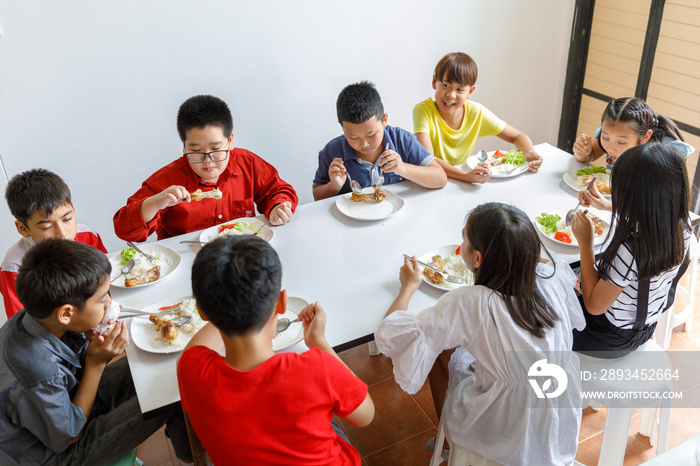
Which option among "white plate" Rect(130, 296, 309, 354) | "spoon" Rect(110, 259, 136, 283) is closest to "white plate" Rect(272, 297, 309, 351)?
"white plate" Rect(130, 296, 309, 354)

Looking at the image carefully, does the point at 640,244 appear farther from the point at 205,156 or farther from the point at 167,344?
the point at 205,156

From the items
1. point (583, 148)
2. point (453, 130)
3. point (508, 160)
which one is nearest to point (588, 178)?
point (583, 148)

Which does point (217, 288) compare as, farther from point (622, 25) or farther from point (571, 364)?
point (622, 25)

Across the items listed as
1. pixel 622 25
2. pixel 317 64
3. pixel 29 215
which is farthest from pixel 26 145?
pixel 622 25

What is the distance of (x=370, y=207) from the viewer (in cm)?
222

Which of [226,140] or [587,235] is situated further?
[226,140]

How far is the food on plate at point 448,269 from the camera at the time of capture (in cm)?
173

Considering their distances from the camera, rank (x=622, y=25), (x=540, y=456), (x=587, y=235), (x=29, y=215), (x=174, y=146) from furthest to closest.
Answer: (x=622, y=25)
(x=174, y=146)
(x=29, y=215)
(x=587, y=235)
(x=540, y=456)

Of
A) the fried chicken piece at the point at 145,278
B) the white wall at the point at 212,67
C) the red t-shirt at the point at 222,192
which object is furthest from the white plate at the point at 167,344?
the white wall at the point at 212,67

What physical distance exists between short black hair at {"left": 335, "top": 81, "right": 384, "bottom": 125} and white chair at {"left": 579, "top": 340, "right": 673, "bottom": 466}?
122 cm

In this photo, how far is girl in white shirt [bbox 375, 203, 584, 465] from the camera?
4.62 ft

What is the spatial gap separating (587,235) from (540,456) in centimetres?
70

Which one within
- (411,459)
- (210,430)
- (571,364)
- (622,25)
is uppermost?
(622,25)

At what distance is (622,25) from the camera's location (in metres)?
3.55
